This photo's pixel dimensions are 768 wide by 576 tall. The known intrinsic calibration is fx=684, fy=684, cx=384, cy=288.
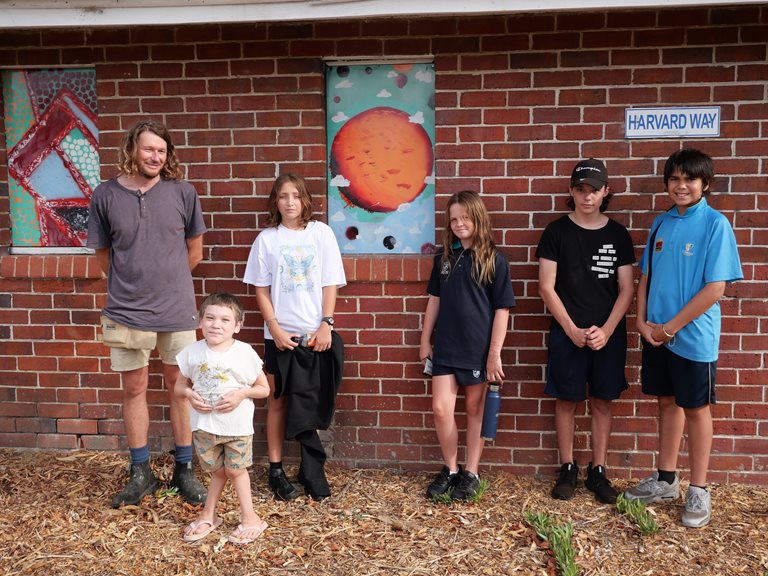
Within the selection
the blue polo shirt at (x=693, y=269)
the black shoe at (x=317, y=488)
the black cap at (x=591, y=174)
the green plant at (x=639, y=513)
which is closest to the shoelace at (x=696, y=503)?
the green plant at (x=639, y=513)

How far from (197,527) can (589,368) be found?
2.33m

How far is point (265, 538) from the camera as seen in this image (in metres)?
3.54

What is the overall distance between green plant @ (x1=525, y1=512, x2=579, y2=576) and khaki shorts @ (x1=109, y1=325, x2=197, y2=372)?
2171 millimetres

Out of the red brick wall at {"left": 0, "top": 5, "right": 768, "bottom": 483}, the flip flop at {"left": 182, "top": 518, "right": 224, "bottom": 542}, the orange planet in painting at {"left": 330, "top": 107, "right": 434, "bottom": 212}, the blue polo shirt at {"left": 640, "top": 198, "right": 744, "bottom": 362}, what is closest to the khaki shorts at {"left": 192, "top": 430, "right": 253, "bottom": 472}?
the flip flop at {"left": 182, "top": 518, "right": 224, "bottom": 542}

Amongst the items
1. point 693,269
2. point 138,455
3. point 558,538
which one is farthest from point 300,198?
point 558,538

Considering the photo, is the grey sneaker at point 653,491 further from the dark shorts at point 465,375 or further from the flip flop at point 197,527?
the flip flop at point 197,527

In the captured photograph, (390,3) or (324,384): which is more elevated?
(390,3)

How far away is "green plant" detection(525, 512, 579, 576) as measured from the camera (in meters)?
3.20

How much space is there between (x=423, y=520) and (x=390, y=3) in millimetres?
2831

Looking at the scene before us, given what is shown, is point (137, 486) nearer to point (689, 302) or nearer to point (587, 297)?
point (587, 297)

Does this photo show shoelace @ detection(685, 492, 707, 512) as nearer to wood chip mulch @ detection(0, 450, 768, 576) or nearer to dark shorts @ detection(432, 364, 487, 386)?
wood chip mulch @ detection(0, 450, 768, 576)

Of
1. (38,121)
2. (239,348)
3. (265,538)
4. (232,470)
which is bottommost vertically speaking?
(265,538)

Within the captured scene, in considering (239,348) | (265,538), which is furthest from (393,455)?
(239,348)

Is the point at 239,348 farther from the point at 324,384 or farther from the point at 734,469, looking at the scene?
the point at 734,469
